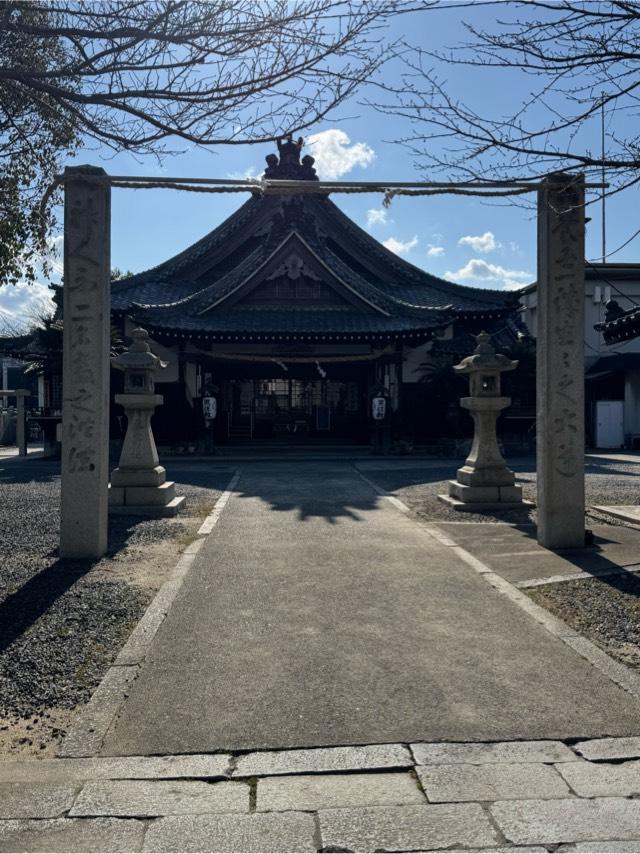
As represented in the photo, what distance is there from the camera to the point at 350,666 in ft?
13.7

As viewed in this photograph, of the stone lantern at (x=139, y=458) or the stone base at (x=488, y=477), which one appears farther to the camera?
the stone base at (x=488, y=477)

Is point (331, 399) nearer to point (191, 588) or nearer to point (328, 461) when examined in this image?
point (328, 461)

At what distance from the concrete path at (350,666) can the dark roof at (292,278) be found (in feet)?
49.7

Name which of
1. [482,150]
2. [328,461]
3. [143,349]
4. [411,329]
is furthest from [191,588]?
[411,329]

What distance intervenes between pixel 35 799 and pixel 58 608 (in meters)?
2.61

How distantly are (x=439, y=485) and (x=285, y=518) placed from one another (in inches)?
195

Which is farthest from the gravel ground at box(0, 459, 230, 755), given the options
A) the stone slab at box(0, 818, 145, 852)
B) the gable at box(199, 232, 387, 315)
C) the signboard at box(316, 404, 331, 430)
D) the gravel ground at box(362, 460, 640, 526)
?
the gable at box(199, 232, 387, 315)

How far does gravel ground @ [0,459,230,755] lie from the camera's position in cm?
368

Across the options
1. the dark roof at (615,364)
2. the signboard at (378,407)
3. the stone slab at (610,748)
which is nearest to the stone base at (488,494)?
the stone slab at (610,748)

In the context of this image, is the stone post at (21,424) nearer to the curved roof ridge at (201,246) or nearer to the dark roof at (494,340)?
the curved roof ridge at (201,246)

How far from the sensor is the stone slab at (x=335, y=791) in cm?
274

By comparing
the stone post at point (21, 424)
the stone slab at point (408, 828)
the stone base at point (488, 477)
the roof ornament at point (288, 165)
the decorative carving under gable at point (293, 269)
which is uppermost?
the roof ornament at point (288, 165)

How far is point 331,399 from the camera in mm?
23984

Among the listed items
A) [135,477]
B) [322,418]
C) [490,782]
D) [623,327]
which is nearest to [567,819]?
[490,782]
